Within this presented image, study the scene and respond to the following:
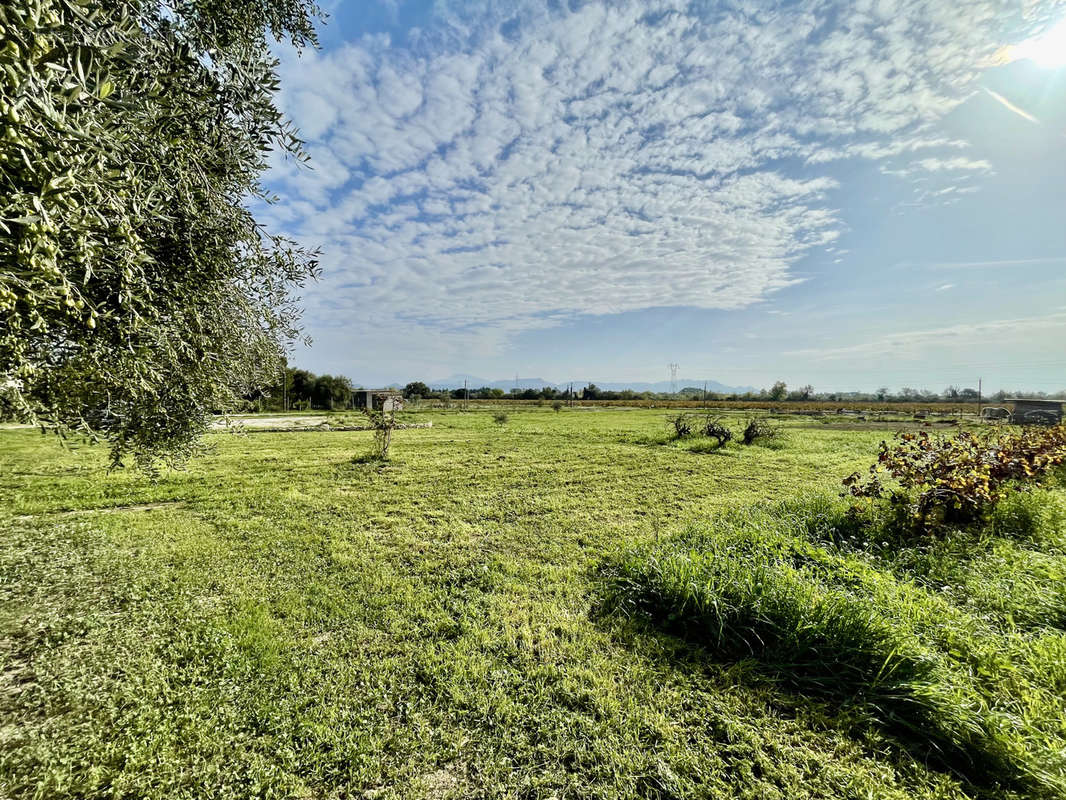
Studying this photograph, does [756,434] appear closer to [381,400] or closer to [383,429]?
[383,429]

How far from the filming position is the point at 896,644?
3.57 m

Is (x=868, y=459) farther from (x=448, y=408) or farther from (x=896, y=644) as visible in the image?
(x=448, y=408)

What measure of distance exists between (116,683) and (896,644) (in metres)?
6.98

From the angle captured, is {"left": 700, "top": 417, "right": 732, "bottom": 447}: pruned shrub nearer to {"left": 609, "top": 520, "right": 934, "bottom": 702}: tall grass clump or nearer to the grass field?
the grass field

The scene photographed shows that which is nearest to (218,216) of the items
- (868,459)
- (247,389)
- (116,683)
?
(247,389)

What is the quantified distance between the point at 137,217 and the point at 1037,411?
49.9 metres

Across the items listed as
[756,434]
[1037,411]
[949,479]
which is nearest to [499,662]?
[949,479]

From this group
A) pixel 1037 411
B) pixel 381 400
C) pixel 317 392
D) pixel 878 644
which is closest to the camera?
pixel 878 644

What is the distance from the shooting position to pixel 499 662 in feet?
13.0

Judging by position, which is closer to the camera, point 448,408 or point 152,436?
point 152,436

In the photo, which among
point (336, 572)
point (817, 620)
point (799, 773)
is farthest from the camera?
point (336, 572)

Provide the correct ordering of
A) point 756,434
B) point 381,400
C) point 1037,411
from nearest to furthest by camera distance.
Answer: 1. point 381,400
2. point 756,434
3. point 1037,411

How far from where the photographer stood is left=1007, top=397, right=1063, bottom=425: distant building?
94.3ft

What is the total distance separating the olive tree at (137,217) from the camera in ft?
6.49
